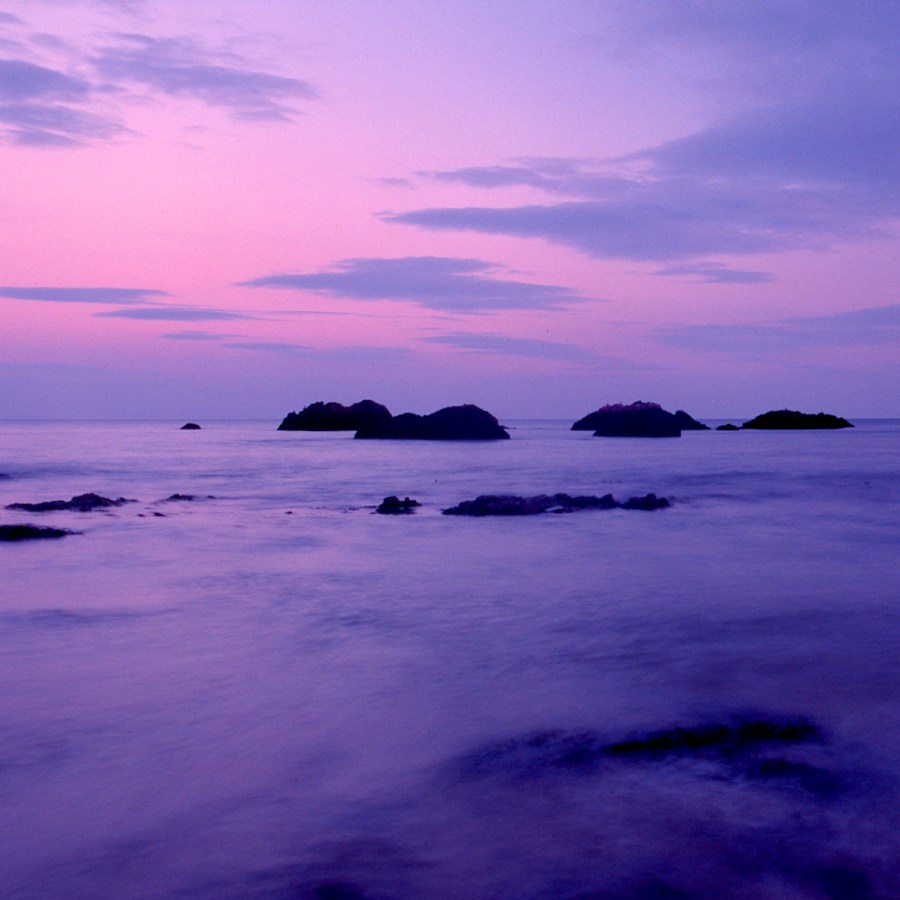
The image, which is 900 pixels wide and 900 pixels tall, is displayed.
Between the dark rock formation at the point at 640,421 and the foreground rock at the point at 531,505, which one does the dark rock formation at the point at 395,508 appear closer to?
the foreground rock at the point at 531,505

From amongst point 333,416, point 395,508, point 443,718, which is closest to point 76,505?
point 395,508

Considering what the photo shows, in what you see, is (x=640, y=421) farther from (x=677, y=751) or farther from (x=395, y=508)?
(x=677, y=751)

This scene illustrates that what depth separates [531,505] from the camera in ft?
63.1

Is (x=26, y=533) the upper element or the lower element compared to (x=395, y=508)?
lower

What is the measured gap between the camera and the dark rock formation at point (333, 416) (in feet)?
296

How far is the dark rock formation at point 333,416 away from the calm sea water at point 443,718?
74481mm

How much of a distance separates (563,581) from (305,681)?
5.48 meters

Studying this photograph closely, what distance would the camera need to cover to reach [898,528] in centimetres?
1816

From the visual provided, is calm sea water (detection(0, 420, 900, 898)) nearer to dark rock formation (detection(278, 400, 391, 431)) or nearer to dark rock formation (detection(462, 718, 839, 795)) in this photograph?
dark rock formation (detection(462, 718, 839, 795))

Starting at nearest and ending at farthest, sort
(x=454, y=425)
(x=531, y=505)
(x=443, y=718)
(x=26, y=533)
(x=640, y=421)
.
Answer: (x=443, y=718) < (x=26, y=533) < (x=531, y=505) < (x=454, y=425) < (x=640, y=421)

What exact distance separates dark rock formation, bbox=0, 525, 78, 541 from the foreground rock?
8163 mm

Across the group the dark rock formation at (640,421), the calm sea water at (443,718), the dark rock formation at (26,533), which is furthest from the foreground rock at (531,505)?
the dark rock formation at (640,421)

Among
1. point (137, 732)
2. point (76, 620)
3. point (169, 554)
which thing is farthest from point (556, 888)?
point (169, 554)

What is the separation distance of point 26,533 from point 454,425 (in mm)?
57367
